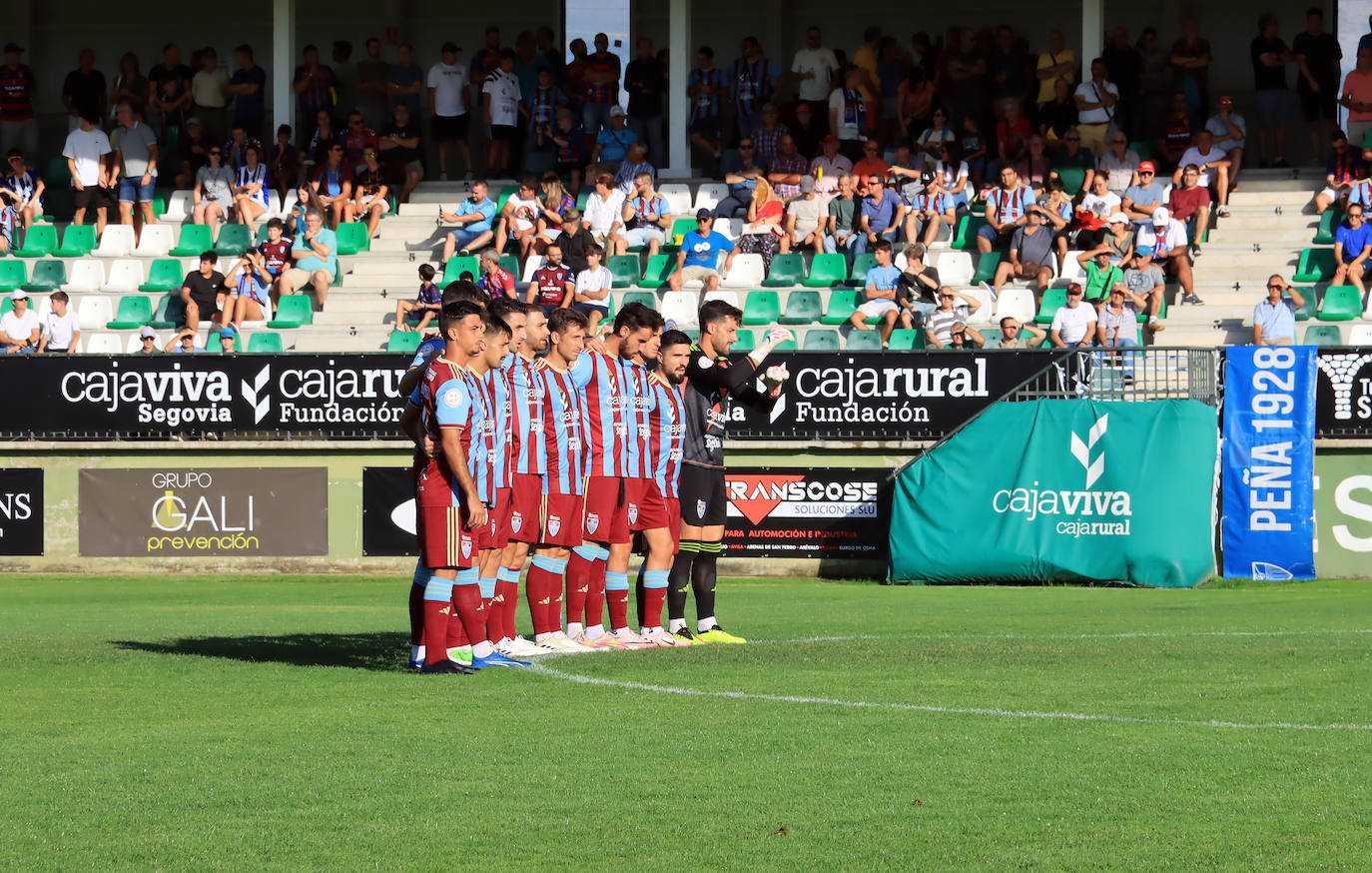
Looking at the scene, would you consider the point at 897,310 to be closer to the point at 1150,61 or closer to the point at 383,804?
the point at 1150,61

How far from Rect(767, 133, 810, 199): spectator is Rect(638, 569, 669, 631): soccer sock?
14.8 m

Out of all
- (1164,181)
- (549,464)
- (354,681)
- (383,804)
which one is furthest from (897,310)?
(383,804)

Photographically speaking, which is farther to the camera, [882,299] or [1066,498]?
[882,299]

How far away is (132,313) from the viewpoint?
78.9 feet

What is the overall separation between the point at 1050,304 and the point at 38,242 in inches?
587

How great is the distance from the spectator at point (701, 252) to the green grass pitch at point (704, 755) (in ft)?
40.4

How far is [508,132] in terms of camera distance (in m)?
26.9

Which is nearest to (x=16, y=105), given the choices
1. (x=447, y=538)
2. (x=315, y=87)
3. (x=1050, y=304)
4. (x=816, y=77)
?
(x=315, y=87)

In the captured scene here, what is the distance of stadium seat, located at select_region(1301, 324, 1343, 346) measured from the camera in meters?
20.5

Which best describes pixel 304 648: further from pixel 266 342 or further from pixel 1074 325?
pixel 266 342

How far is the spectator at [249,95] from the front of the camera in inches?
1085

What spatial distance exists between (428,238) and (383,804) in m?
20.7

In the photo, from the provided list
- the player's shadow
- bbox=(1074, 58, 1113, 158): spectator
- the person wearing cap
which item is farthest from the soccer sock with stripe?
bbox=(1074, 58, 1113, 158): spectator

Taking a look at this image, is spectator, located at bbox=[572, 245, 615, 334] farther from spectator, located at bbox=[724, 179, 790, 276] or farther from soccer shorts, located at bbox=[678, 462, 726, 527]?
soccer shorts, located at bbox=[678, 462, 726, 527]
